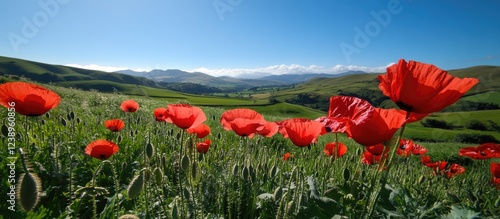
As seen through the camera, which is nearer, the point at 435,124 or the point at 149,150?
the point at 149,150

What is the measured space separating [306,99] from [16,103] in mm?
131960

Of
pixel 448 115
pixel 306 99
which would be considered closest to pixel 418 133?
pixel 448 115

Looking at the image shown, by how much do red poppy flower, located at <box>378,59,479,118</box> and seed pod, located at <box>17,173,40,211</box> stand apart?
4.77 feet

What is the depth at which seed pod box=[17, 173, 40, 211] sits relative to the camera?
1062 millimetres

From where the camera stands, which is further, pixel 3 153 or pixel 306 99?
pixel 306 99

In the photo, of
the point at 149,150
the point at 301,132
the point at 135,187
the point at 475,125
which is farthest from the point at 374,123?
the point at 475,125

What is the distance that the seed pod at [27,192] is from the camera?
106 centimetres

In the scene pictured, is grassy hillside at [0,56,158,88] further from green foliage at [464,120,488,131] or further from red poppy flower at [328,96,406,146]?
green foliage at [464,120,488,131]

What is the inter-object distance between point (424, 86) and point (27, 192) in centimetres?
156

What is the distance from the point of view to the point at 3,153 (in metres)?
2.21

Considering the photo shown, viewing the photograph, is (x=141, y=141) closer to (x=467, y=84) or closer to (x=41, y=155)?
(x=41, y=155)

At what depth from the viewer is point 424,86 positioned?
1077 millimetres

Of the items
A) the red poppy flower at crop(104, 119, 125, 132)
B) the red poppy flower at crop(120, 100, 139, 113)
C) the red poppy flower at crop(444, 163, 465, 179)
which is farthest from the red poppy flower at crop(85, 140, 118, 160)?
the red poppy flower at crop(444, 163, 465, 179)

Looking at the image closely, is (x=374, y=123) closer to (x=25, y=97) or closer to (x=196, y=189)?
(x=196, y=189)
